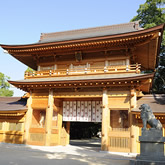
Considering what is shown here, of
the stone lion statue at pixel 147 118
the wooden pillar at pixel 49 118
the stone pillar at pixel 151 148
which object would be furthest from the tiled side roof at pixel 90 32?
Result: the stone pillar at pixel 151 148

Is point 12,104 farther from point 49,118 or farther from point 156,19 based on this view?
point 156,19

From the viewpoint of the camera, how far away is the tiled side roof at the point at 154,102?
11.3 metres

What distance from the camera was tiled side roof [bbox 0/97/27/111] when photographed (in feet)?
46.8

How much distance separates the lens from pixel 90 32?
1689 cm

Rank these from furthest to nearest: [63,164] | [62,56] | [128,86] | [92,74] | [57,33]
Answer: [57,33] < [62,56] < [92,74] < [128,86] < [63,164]

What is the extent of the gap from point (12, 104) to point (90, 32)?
9751 millimetres

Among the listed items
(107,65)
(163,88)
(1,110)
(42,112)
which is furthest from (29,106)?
(163,88)

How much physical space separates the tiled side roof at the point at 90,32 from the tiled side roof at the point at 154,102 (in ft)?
19.8

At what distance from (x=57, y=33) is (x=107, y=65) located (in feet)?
23.6

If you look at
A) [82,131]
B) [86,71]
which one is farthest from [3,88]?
[86,71]

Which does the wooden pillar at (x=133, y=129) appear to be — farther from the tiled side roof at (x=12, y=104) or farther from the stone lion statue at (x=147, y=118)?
the tiled side roof at (x=12, y=104)

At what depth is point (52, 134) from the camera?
1337 cm

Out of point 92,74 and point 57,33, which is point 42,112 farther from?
point 57,33

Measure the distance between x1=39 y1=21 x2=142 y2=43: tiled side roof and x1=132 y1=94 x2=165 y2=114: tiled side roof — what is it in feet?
19.8
